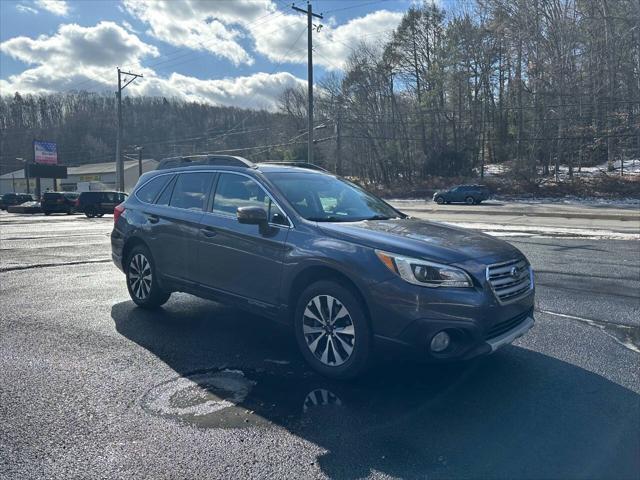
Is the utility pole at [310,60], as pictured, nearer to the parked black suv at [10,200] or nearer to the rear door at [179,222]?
the rear door at [179,222]

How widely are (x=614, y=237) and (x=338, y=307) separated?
13.7 m

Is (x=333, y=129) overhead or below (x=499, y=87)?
below

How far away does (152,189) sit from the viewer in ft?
20.7

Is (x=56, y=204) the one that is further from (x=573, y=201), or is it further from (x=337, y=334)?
(x=573, y=201)

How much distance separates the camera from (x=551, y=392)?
384 cm

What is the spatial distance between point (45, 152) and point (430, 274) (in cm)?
7227

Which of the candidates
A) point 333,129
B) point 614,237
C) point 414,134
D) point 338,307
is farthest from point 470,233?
point 414,134

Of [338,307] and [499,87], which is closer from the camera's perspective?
[338,307]

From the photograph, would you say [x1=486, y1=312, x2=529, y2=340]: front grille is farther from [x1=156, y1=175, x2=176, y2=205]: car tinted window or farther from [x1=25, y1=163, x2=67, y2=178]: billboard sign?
[x1=25, y1=163, x2=67, y2=178]: billboard sign

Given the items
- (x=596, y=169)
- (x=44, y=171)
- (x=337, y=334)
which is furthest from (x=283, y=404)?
(x=44, y=171)

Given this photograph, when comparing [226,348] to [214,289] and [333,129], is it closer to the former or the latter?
[214,289]

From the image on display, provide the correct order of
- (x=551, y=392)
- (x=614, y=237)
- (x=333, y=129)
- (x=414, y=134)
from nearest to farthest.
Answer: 1. (x=551, y=392)
2. (x=614, y=237)
3. (x=333, y=129)
4. (x=414, y=134)

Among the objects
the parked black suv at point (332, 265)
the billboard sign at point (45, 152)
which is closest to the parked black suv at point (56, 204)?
the parked black suv at point (332, 265)

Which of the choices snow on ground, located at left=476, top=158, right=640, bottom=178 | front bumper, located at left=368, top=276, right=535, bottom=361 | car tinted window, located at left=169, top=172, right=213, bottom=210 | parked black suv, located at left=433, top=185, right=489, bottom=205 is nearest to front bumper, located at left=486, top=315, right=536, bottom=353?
front bumper, located at left=368, top=276, right=535, bottom=361
